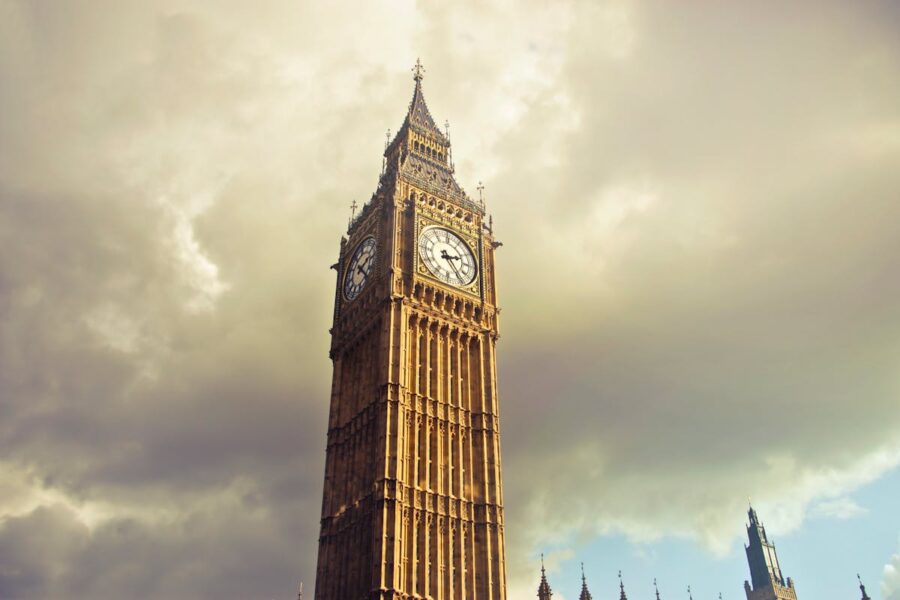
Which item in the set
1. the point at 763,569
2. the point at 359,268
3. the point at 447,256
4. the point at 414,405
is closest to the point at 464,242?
the point at 447,256

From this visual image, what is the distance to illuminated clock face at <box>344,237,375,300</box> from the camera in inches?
2793

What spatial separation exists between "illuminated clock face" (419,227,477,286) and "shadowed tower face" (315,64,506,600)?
0.35 feet

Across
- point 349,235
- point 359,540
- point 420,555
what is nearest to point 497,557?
point 420,555

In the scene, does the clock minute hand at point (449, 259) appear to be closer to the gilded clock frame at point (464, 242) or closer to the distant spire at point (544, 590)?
the gilded clock frame at point (464, 242)

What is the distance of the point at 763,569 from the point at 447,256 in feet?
282

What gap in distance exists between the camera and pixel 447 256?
70.7 metres

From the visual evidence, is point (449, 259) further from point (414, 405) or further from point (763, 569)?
point (763, 569)

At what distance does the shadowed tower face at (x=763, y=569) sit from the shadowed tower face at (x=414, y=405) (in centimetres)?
8049

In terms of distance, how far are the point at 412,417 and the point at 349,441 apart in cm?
633

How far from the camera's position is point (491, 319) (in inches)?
2758

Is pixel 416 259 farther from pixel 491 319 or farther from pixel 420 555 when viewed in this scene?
pixel 420 555

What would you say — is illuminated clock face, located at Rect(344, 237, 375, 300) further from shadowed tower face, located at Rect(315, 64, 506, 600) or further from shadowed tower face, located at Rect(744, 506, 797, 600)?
shadowed tower face, located at Rect(744, 506, 797, 600)

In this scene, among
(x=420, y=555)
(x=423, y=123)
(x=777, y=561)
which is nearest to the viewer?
(x=420, y=555)

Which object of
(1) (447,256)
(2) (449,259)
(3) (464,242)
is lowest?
(2) (449,259)
